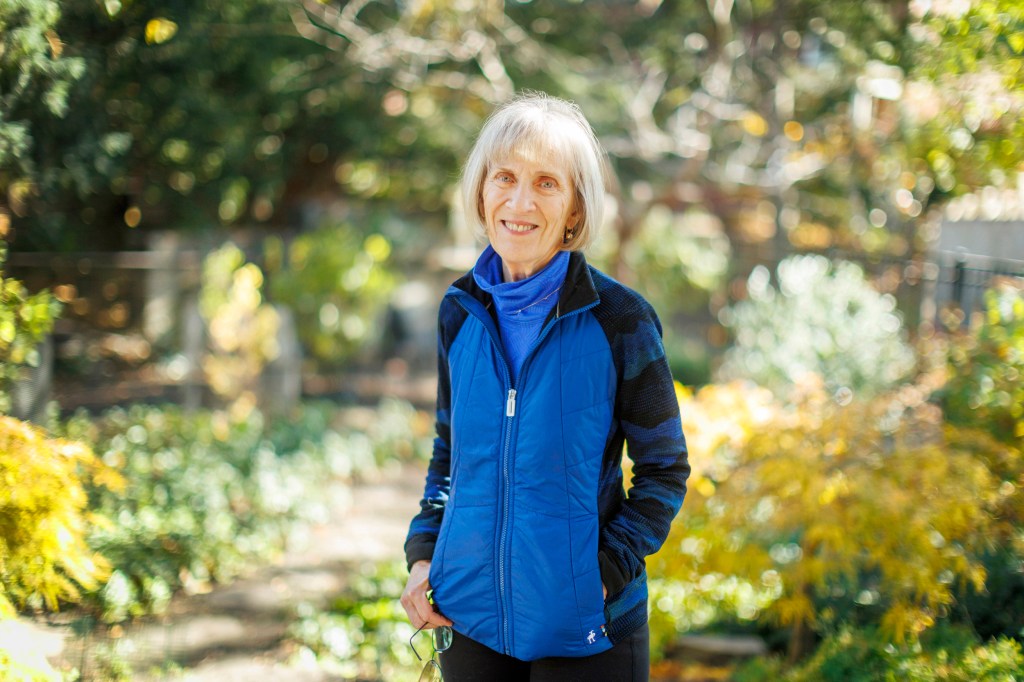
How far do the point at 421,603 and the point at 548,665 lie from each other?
1.05 ft

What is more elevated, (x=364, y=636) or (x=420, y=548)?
(x=420, y=548)

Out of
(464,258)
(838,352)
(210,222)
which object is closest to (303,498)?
(210,222)

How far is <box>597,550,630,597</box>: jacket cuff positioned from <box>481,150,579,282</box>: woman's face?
25.8 inches

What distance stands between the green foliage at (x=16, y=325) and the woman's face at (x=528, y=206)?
7.25 ft

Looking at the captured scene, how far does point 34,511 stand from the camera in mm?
2723

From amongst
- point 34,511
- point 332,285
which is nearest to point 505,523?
point 34,511

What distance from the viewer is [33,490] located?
2703mm

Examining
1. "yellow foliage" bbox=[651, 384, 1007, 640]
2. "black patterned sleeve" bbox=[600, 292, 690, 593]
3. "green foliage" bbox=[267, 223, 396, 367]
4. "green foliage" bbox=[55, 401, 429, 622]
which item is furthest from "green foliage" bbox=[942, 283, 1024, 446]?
"green foliage" bbox=[267, 223, 396, 367]

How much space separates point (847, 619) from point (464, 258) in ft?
36.5

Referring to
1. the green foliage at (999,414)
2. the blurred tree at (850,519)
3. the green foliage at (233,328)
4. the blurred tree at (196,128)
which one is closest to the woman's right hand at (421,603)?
the blurred tree at (850,519)

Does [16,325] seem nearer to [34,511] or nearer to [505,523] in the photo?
[34,511]

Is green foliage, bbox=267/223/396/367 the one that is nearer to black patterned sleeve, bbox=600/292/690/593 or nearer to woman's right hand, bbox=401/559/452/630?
woman's right hand, bbox=401/559/452/630

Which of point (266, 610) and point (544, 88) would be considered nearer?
point (266, 610)

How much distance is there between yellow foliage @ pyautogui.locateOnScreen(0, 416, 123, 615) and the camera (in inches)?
106
